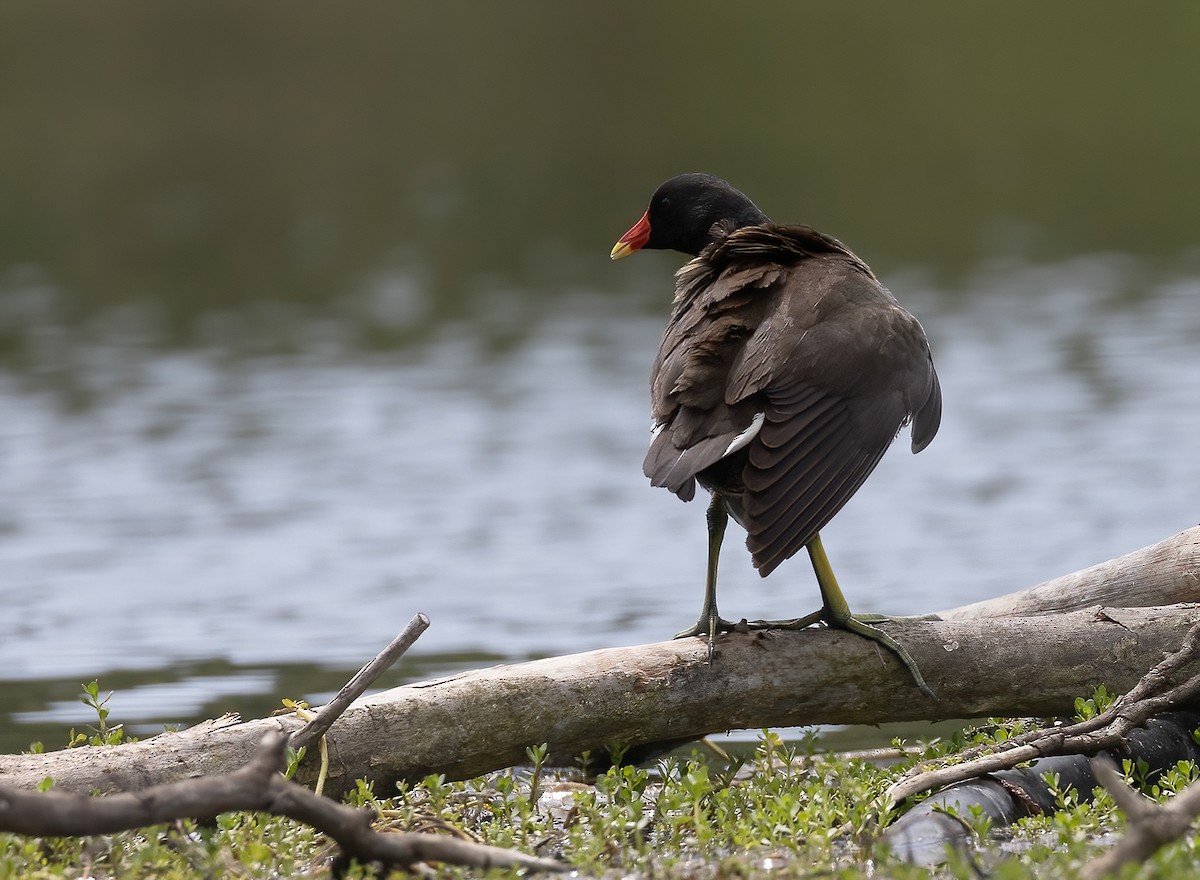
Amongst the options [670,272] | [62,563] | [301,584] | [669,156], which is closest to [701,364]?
[301,584]

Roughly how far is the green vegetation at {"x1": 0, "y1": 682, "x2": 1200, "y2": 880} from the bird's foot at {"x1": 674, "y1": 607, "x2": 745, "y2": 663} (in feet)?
0.98

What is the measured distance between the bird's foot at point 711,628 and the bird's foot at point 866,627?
0.07 metres

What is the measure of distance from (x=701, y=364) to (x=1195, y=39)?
82.7 feet

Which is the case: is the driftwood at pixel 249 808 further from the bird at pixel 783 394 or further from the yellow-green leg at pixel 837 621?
the yellow-green leg at pixel 837 621

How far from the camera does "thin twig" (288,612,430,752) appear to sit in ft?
13.9

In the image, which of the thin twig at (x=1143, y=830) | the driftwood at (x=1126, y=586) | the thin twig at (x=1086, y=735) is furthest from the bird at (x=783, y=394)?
the thin twig at (x=1143, y=830)

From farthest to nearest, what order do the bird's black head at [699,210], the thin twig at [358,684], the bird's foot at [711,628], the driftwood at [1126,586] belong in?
the bird's black head at [699,210] → the driftwood at [1126,586] → the bird's foot at [711,628] → the thin twig at [358,684]

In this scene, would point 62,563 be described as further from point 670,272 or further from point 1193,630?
point 670,272

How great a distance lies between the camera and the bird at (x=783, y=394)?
4789 mm

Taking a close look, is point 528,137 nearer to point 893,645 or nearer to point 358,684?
point 893,645

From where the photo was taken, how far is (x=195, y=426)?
12703 mm

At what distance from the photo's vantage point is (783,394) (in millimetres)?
4938

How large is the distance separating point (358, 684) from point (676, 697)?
3.25 ft

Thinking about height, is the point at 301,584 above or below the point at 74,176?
below
